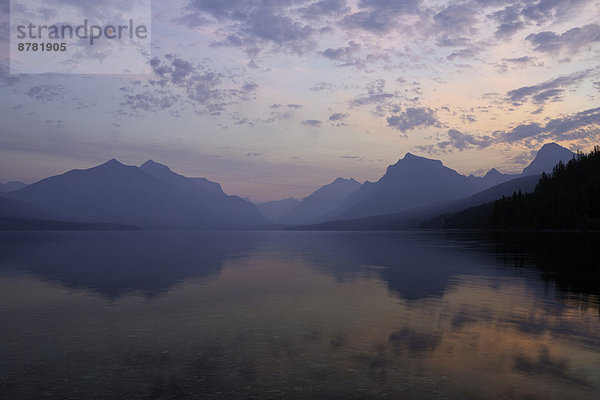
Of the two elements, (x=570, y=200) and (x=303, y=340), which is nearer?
(x=303, y=340)

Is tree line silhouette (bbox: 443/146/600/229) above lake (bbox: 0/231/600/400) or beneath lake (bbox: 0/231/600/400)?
above

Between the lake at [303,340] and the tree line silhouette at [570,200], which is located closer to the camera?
the lake at [303,340]

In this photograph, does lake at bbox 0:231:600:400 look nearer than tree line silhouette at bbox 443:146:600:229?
Yes

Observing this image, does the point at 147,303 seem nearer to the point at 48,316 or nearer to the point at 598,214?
the point at 48,316

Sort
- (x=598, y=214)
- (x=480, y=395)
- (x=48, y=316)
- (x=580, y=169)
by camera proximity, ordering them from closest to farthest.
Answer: (x=480, y=395)
(x=48, y=316)
(x=598, y=214)
(x=580, y=169)

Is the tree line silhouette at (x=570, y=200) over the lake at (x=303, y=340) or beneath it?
over

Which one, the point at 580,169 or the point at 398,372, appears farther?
the point at 580,169

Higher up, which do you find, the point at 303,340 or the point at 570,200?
the point at 570,200

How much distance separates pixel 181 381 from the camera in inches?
501

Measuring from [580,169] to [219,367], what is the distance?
21968 cm

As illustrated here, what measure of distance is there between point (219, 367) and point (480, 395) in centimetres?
837

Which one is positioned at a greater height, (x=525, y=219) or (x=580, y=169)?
(x=580, y=169)

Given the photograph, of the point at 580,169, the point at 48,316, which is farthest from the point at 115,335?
the point at 580,169

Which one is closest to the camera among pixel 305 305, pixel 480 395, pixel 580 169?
pixel 480 395
